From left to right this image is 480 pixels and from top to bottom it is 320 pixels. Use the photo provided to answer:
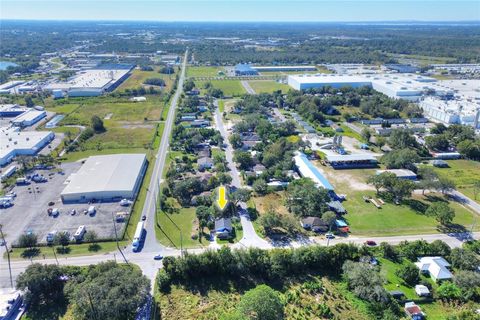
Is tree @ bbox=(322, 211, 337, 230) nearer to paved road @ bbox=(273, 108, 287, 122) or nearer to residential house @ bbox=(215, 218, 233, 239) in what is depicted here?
residential house @ bbox=(215, 218, 233, 239)

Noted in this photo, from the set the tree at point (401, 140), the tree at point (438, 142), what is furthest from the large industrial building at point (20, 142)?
the tree at point (438, 142)

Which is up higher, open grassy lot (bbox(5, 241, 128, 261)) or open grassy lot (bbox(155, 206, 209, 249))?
open grassy lot (bbox(155, 206, 209, 249))

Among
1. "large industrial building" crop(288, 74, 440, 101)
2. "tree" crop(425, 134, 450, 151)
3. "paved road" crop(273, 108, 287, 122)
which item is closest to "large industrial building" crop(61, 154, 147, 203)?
"paved road" crop(273, 108, 287, 122)

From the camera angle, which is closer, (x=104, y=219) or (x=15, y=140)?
(x=104, y=219)

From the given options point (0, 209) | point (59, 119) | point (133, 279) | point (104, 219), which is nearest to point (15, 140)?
point (59, 119)

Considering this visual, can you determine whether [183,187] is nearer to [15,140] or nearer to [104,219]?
[104,219]

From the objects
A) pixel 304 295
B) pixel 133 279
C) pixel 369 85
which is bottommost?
pixel 304 295

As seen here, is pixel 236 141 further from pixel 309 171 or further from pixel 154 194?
pixel 154 194
